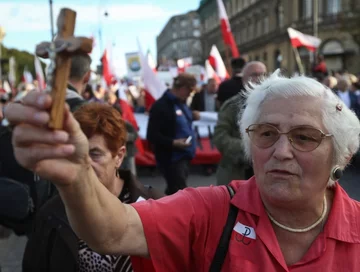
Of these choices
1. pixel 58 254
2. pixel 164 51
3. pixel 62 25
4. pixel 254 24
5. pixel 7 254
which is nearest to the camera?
pixel 62 25

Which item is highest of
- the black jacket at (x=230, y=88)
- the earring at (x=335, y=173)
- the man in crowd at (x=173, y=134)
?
the black jacket at (x=230, y=88)

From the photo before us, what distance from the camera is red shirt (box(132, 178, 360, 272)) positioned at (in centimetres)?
158

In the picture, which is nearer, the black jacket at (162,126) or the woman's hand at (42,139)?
the woman's hand at (42,139)

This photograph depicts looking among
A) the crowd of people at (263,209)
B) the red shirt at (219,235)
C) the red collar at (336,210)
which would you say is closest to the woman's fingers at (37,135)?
the crowd of people at (263,209)

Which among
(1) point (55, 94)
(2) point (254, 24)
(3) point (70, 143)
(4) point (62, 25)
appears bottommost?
(3) point (70, 143)

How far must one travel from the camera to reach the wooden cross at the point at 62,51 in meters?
0.94

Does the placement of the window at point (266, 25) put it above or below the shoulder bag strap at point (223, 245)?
above

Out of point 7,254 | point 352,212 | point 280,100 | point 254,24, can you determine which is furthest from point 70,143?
point 254,24

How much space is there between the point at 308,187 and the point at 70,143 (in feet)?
3.13

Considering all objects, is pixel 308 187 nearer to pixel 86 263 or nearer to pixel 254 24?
pixel 86 263

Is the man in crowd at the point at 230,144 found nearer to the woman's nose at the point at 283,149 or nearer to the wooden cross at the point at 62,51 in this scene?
the woman's nose at the point at 283,149

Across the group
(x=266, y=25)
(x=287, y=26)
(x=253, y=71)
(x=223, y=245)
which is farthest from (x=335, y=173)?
(x=266, y=25)

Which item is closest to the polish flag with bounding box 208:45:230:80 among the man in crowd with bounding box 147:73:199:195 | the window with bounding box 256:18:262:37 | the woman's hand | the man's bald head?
the man in crowd with bounding box 147:73:199:195

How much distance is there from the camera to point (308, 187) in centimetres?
169
